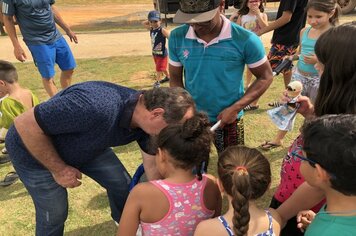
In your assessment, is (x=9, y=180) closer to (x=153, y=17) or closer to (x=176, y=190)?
(x=176, y=190)

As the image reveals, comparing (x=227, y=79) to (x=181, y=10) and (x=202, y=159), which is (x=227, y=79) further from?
(x=202, y=159)

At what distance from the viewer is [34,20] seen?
15.8 ft

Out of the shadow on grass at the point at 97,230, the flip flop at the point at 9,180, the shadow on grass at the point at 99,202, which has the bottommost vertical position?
the shadow on grass at the point at 99,202

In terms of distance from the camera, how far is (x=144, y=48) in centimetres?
969

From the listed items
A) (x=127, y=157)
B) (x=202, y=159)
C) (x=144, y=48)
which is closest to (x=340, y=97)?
(x=202, y=159)

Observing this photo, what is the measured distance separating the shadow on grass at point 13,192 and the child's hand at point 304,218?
8.93 feet

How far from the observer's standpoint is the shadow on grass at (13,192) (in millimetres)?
3523

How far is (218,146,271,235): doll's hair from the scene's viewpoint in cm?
141

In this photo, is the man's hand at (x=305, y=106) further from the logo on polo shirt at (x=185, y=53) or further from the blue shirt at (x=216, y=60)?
the logo on polo shirt at (x=185, y=53)

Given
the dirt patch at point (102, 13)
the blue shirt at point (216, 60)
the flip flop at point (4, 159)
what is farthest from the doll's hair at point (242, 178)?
the dirt patch at point (102, 13)

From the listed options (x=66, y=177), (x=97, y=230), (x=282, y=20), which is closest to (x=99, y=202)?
(x=97, y=230)

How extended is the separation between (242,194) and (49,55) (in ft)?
13.7

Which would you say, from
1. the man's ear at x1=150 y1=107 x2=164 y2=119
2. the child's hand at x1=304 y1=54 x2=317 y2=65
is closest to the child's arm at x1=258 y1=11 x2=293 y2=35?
the child's hand at x1=304 y1=54 x2=317 y2=65

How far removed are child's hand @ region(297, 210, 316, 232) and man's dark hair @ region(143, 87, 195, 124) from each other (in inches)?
30.7
